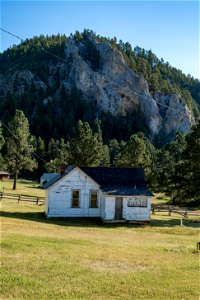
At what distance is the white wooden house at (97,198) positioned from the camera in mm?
36469

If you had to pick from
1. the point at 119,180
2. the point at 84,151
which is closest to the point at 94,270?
the point at 119,180

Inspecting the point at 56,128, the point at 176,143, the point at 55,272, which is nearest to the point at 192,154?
the point at 176,143

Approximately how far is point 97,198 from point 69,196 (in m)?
2.66

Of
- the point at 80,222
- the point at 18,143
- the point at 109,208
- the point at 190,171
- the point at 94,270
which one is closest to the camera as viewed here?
the point at 94,270

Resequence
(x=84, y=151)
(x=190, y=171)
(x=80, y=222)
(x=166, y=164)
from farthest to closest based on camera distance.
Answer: (x=166, y=164) → (x=84, y=151) → (x=190, y=171) → (x=80, y=222)

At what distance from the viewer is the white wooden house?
36469 millimetres

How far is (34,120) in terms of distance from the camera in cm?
19162

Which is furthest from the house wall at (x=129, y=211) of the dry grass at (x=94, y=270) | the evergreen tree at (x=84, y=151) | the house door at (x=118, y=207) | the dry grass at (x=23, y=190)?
the evergreen tree at (x=84, y=151)

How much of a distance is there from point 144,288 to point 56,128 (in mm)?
172352

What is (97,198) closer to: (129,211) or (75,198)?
(75,198)

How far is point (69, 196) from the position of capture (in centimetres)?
3728

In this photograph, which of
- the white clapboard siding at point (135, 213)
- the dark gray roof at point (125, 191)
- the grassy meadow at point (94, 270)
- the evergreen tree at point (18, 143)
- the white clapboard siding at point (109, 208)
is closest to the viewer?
the grassy meadow at point (94, 270)

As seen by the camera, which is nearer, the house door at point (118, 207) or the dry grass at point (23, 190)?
the house door at point (118, 207)

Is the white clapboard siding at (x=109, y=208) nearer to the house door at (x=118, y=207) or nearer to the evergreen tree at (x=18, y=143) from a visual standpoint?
the house door at (x=118, y=207)
